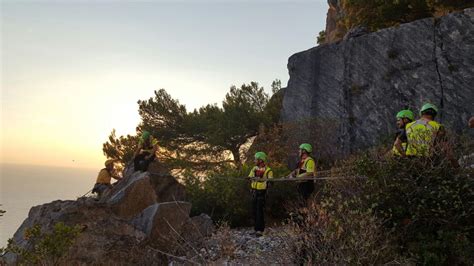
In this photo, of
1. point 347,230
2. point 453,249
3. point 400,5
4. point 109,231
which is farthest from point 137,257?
point 400,5

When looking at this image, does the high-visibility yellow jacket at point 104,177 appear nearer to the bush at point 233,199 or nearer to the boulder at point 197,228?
the bush at point 233,199

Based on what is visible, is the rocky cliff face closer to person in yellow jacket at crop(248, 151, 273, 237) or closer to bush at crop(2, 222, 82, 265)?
person in yellow jacket at crop(248, 151, 273, 237)

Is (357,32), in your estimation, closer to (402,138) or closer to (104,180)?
(402,138)

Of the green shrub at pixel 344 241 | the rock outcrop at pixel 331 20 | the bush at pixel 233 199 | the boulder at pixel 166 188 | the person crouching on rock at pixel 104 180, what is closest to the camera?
the green shrub at pixel 344 241

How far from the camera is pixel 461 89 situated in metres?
13.7

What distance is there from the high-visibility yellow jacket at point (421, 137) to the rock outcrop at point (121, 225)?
459 centimetres

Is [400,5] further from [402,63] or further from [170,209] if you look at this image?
[170,209]

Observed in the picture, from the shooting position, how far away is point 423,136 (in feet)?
22.2

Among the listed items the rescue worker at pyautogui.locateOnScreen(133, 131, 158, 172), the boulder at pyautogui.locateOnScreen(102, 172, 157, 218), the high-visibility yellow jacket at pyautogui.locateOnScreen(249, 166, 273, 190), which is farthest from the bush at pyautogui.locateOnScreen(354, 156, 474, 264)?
the rescue worker at pyautogui.locateOnScreen(133, 131, 158, 172)

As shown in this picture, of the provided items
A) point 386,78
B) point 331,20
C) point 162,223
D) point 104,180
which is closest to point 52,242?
point 162,223

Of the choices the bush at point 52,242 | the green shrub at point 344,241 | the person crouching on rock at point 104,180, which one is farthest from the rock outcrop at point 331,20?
the bush at point 52,242

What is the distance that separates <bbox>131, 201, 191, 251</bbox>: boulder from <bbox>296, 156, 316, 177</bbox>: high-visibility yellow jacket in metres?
2.77

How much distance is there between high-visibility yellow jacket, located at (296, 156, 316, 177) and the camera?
9.52 m

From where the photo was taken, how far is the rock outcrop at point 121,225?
8.82 meters
